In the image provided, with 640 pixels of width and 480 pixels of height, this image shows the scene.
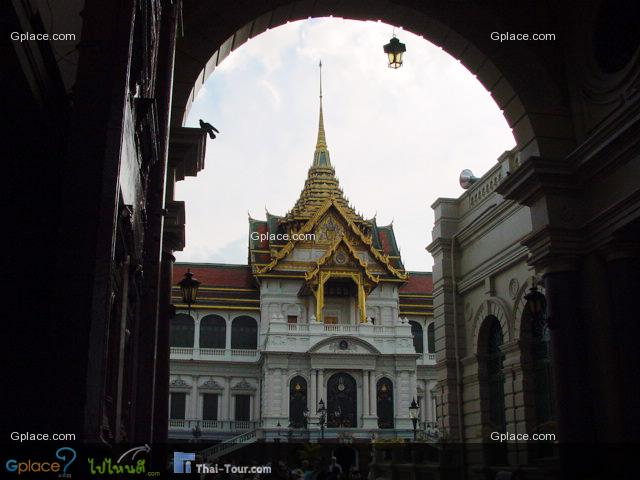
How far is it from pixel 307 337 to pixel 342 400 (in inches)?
171

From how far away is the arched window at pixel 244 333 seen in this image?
169ft

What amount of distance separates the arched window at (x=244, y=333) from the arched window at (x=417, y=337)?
11.1 m

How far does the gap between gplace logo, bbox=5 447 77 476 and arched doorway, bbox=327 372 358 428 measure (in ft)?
142

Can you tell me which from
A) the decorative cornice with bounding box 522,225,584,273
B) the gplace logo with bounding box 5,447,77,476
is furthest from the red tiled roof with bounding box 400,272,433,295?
the gplace logo with bounding box 5,447,77,476

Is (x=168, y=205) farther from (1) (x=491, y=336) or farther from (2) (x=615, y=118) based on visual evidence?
(1) (x=491, y=336)

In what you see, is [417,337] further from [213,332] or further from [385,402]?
[213,332]

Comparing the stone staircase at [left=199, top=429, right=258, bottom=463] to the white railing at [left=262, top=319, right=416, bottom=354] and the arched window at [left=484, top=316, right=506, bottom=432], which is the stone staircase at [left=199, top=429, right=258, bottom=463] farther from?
the arched window at [left=484, top=316, right=506, bottom=432]

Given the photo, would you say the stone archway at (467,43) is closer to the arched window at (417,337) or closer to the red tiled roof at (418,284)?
the arched window at (417,337)

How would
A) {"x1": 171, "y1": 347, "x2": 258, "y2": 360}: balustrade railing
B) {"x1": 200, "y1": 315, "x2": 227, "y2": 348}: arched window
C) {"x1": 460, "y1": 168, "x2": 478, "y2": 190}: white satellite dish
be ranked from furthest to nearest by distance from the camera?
{"x1": 200, "y1": 315, "x2": 227, "y2": 348}: arched window
{"x1": 171, "y1": 347, "x2": 258, "y2": 360}: balustrade railing
{"x1": 460, "y1": 168, "x2": 478, "y2": 190}: white satellite dish

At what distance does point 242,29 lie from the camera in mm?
11617

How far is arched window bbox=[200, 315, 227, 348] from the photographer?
51.2 meters

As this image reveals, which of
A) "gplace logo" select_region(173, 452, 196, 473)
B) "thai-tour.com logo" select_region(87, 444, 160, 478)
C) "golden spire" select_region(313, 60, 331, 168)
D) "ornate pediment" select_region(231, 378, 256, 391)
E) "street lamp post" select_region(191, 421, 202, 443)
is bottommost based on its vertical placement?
"gplace logo" select_region(173, 452, 196, 473)

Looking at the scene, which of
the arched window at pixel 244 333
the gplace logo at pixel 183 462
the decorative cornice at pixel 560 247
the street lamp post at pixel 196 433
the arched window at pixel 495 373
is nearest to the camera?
the gplace logo at pixel 183 462

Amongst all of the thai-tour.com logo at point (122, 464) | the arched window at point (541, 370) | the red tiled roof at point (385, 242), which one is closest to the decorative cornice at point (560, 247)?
the arched window at point (541, 370)
